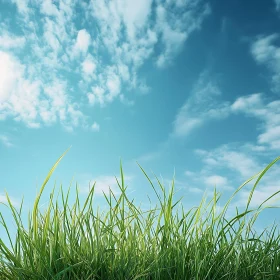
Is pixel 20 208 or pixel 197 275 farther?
pixel 20 208

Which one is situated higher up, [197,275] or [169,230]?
[169,230]

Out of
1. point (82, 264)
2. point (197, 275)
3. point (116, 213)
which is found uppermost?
point (116, 213)

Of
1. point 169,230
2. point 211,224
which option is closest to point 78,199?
point 169,230

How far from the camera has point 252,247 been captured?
7.60 ft

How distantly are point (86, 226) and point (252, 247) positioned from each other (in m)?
0.97

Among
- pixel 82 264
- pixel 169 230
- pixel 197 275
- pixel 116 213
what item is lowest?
pixel 197 275

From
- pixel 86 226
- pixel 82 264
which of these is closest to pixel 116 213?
pixel 86 226

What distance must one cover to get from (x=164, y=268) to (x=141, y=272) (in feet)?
0.46

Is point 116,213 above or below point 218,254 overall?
above

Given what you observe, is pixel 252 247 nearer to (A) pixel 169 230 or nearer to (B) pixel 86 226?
(A) pixel 169 230

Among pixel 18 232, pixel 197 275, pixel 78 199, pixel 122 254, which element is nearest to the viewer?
pixel 197 275

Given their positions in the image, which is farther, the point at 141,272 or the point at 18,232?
the point at 18,232

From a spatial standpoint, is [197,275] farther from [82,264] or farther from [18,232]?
[18,232]

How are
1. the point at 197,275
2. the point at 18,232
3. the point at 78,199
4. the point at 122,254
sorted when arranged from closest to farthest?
the point at 197,275
the point at 122,254
the point at 18,232
the point at 78,199
